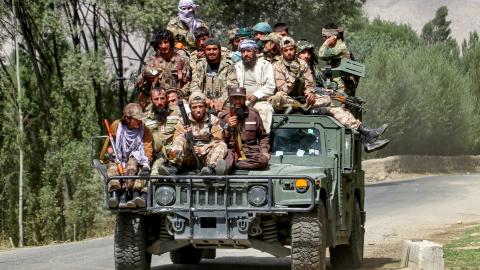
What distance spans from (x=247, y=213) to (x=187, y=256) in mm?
3840

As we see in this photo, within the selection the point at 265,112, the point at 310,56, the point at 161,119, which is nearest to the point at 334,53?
the point at 310,56

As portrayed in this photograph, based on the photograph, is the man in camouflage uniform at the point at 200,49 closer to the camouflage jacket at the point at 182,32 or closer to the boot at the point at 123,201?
the camouflage jacket at the point at 182,32

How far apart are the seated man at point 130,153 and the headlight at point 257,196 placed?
1.20 m

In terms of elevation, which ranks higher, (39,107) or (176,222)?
(39,107)

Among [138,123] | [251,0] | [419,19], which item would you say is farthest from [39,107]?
[419,19]

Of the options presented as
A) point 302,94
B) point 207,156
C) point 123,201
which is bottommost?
point 123,201

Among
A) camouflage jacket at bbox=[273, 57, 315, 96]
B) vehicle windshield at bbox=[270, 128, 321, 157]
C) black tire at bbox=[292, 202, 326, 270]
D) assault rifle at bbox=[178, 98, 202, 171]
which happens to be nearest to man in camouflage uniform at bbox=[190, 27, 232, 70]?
camouflage jacket at bbox=[273, 57, 315, 96]

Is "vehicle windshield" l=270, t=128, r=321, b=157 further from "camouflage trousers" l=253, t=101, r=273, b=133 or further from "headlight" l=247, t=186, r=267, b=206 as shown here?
"headlight" l=247, t=186, r=267, b=206

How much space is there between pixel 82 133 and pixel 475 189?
12273 mm

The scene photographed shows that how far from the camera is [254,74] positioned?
13.8 meters

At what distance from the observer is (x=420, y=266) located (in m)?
13.1

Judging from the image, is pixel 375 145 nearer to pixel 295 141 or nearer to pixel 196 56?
pixel 295 141

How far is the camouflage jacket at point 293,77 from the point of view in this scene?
552 inches

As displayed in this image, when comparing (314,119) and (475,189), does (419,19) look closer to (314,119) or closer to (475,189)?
(475,189)
